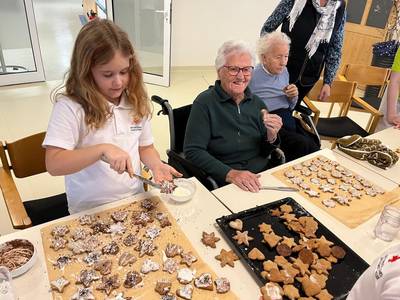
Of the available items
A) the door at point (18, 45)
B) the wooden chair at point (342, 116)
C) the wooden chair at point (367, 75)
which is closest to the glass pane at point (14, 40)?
the door at point (18, 45)

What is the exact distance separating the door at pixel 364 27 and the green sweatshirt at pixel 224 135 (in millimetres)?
3953

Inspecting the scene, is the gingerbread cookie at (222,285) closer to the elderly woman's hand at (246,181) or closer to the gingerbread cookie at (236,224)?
the gingerbread cookie at (236,224)

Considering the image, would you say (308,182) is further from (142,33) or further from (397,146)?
(142,33)

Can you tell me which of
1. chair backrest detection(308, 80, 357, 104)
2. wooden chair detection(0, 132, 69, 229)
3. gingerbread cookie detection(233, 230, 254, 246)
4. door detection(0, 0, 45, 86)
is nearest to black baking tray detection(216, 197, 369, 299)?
gingerbread cookie detection(233, 230, 254, 246)

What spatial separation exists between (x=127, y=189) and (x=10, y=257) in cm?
56

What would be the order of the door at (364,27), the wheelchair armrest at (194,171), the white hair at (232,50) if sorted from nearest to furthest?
the wheelchair armrest at (194,171) → the white hair at (232,50) → the door at (364,27)

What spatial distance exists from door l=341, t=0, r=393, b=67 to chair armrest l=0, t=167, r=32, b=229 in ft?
17.2

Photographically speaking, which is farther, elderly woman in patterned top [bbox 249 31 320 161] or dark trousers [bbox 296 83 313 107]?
dark trousers [bbox 296 83 313 107]

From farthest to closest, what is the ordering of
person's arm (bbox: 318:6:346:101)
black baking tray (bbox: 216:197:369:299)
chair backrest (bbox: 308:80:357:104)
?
chair backrest (bbox: 308:80:357:104)
person's arm (bbox: 318:6:346:101)
black baking tray (bbox: 216:197:369:299)

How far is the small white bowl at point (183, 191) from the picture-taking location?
1.36 metres

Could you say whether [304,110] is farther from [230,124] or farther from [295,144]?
[230,124]

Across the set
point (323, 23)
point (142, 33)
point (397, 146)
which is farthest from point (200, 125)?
point (142, 33)

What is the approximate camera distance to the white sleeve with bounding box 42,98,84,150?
123cm

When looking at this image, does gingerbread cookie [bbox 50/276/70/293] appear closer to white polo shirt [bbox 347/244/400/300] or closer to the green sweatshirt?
white polo shirt [bbox 347/244/400/300]
